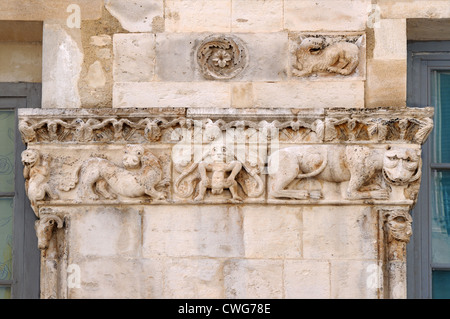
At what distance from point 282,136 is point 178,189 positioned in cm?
81

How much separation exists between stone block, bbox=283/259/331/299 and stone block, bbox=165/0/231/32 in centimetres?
175

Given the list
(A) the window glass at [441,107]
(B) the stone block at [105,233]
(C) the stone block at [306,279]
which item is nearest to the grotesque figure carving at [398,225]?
(C) the stone block at [306,279]

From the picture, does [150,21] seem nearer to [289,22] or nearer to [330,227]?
[289,22]

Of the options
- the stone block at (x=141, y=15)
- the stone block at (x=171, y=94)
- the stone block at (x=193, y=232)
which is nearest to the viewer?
the stone block at (x=193, y=232)

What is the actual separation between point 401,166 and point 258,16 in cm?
148

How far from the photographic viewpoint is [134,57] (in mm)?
7895

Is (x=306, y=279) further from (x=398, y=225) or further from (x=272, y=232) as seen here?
(x=398, y=225)

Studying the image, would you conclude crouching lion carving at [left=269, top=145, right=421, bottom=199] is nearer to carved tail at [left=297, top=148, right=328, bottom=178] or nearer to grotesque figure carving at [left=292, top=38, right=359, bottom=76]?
carved tail at [left=297, top=148, right=328, bottom=178]

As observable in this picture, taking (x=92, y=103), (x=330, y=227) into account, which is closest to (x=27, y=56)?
(x=92, y=103)

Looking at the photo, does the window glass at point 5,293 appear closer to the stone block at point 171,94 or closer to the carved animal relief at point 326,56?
the stone block at point 171,94

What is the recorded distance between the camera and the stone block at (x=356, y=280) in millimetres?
7473

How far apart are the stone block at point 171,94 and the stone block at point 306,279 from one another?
4.06ft

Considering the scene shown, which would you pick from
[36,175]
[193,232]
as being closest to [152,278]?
[193,232]

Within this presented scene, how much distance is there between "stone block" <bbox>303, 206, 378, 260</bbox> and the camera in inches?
296
